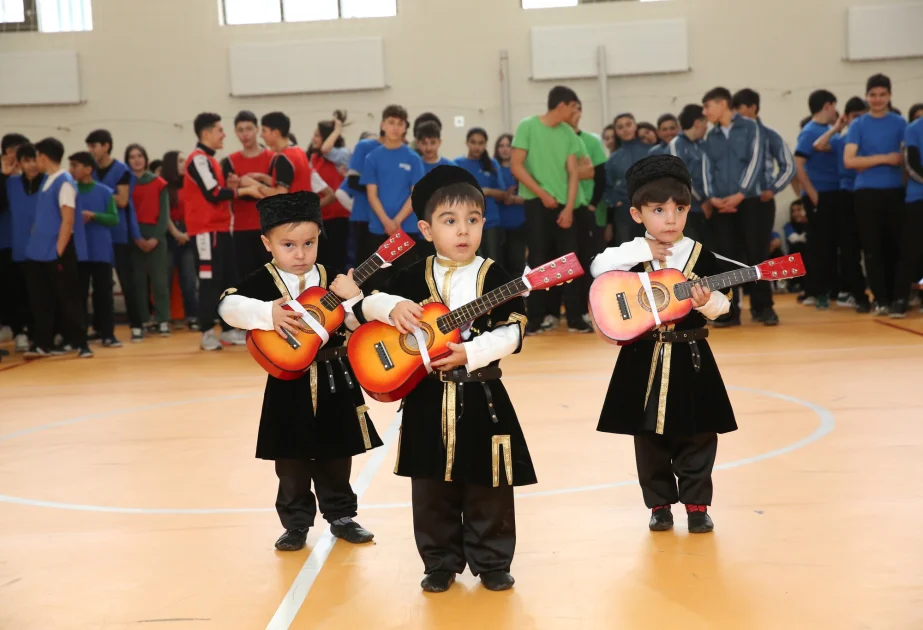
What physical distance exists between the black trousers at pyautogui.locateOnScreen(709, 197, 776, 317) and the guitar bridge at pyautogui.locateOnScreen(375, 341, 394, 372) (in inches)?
232

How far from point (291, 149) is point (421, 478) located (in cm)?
586

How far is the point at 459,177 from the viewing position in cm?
297

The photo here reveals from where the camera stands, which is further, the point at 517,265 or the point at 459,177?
the point at 517,265

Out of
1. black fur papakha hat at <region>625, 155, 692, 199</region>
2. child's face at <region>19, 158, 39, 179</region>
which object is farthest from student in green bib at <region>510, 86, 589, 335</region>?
black fur papakha hat at <region>625, 155, 692, 199</region>

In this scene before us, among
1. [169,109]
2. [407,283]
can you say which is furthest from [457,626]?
[169,109]

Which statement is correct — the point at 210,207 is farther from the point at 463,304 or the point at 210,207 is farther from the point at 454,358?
the point at 454,358

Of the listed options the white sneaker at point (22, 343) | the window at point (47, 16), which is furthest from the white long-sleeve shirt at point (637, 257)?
the window at point (47, 16)

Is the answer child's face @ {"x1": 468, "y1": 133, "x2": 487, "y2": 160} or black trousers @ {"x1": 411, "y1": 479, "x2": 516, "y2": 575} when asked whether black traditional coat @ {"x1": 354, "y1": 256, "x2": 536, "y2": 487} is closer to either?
black trousers @ {"x1": 411, "y1": 479, "x2": 516, "y2": 575}

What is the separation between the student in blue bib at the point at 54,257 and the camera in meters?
8.52

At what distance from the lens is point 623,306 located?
3.19m

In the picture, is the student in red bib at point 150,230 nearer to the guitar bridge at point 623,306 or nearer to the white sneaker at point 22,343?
the white sneaker at point 22,343

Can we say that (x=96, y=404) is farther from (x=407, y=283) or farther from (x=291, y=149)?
(x=407, y=283)

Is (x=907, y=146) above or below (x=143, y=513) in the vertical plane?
above

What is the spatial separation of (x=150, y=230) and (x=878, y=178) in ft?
22.9
